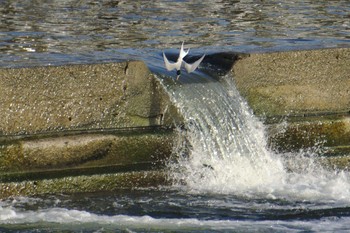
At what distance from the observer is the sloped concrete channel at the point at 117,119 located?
355 inches

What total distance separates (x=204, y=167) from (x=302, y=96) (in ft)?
4.31

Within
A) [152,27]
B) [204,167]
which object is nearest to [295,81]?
[204,167]

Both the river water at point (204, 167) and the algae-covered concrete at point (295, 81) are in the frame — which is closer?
the river water at point (204, 167)

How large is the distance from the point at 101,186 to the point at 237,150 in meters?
1.23

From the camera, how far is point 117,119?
948cm

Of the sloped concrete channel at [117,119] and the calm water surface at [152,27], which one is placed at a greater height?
the sloped concrete channel at [117,119]

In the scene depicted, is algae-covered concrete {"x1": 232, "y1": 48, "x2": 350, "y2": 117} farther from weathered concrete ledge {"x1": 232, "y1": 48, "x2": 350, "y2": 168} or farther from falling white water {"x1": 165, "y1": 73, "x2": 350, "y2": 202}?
falling white water {"x1": 165, "y1": 73, "x2": 350, "y2": 202}

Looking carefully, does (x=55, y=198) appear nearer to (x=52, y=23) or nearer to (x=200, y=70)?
(x=200, y=70)

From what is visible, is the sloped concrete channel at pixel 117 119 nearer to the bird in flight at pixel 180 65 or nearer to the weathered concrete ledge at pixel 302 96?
the weathered concrete ledge at pixel 302 96

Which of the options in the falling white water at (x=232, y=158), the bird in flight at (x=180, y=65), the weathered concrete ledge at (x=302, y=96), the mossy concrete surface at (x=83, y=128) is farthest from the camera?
the weathered concrete ledge at (x=302, y=96)

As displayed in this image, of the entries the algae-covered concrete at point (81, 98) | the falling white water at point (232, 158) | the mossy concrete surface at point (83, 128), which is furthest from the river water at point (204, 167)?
the algae-covered concrete at point (81, 98)

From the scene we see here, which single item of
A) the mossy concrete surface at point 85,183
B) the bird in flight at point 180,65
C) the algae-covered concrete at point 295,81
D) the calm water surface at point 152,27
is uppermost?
the bird in flight at point 180,65

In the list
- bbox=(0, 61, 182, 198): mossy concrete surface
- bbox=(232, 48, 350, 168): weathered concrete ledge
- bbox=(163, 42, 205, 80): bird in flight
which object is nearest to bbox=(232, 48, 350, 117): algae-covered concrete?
bbox=(232, 48, 350, 168): weathered concrete ledge

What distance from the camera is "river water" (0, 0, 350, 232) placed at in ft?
27.6
